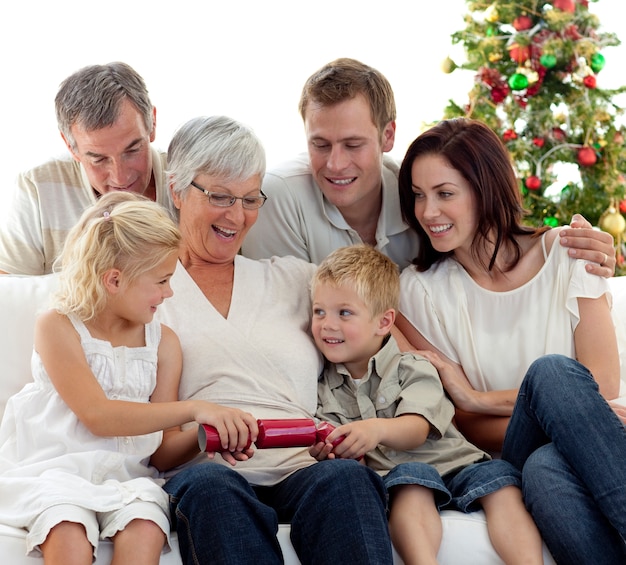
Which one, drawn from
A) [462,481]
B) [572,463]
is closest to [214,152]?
[462,481]

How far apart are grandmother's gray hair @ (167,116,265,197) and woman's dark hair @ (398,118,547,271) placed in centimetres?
44

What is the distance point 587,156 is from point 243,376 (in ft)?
8.14

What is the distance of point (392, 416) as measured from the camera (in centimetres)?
207

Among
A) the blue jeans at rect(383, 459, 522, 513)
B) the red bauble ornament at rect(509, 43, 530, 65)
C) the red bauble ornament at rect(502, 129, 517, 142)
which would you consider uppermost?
the red bauble ornament at rect(509, 43, 530, 65)

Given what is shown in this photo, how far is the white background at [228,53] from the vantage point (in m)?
4.01

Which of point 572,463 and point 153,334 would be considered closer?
point 572,463

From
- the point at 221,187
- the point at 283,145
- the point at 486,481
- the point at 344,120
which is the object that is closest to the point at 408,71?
the point at 283,145

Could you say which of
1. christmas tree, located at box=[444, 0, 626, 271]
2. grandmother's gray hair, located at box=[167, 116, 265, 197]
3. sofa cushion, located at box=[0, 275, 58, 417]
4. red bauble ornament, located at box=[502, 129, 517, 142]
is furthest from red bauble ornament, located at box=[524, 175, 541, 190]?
sofa cushion, located at box=[0, 275, 58, 417]

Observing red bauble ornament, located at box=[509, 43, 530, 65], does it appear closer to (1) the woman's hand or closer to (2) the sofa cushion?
(1) the woman's hand

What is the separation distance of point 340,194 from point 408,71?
2.35m

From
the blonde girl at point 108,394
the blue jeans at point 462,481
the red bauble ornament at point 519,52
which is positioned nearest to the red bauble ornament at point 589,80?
the red bauble ornament at point 519,52

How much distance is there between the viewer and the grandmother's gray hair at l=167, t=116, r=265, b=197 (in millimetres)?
2102

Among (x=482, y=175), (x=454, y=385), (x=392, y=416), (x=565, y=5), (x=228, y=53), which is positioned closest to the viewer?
(x=392, y=416)

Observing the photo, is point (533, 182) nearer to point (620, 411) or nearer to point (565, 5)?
point (565, 5)
